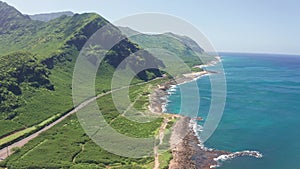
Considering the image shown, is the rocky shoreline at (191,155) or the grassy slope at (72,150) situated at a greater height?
the rocky shoreline at (191,155)

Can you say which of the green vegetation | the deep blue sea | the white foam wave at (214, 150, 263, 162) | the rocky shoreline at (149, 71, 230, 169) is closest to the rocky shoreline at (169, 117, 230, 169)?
the rocky shoreline at (149, 71, 230, 169)

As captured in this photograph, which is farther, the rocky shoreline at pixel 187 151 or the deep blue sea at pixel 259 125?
the deep blue sea at pixel 259 125

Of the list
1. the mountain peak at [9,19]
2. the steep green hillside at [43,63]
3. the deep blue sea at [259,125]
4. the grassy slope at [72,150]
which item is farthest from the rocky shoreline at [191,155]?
the mountain peak at [9,19]

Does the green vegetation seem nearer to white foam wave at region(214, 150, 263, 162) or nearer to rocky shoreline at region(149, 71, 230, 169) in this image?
rocky shoreline at region(149, 71, 230, 169)

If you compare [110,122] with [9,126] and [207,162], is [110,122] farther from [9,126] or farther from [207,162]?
[207,162]

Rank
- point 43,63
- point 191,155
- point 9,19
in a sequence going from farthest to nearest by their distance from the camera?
point 9,19
point 43,63
point 191,155

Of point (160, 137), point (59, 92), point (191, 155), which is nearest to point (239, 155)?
point (191, 155)

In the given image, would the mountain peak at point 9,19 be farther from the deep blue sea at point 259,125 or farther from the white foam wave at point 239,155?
the white foam wave at point 239,155

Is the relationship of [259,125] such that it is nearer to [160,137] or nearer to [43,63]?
[160,137]

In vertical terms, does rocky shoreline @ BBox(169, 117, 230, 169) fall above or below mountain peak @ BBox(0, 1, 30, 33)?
below
